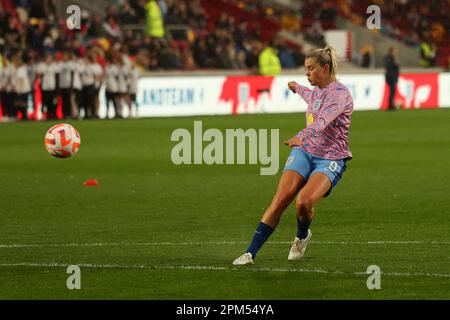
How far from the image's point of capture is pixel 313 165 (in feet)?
35.7

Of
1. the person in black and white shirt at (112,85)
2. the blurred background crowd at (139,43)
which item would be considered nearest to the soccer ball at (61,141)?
the blurred background crowd at (139,43)

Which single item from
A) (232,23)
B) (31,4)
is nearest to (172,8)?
(232,23)

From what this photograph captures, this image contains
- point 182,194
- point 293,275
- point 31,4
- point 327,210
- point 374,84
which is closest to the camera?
point 293,275

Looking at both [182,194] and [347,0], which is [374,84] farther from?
[182,194]

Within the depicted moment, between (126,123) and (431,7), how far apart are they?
23.1m

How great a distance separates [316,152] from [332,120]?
369 millimetres

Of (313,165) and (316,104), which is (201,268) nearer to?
(313,165)

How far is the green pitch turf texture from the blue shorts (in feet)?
2.60

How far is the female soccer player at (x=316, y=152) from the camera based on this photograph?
10.6 m

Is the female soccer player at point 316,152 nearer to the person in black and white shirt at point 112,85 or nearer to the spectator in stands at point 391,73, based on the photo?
the person in black and white shirt at point 112,85

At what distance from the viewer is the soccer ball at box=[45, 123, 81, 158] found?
14273 millimetres

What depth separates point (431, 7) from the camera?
52.8m

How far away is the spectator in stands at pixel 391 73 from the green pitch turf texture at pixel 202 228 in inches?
508

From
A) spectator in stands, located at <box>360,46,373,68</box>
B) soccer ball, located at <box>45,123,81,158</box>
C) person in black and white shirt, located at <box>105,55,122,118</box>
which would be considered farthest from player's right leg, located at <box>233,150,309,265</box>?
spectator in stands, located at <box>360,46,373,68</box>
